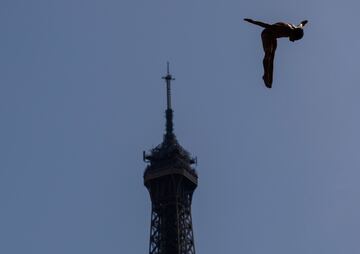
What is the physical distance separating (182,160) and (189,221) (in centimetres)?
1064

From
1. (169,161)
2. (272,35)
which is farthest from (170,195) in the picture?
(272,35)

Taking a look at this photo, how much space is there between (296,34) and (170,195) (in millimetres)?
149511

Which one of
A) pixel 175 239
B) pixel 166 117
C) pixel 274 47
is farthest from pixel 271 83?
pixel 166 117

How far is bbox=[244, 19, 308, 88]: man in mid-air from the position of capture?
13516 mm

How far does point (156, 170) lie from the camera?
16500 centimetres

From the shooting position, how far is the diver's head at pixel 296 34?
13.6m

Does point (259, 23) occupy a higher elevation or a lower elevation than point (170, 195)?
lower

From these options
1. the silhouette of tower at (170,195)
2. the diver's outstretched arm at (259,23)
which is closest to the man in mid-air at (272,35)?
the diver's outstretched arm at (259,23)

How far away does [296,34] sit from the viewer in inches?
538

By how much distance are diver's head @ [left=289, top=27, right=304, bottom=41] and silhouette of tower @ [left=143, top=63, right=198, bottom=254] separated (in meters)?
145

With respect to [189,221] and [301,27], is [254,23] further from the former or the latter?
[189,221]

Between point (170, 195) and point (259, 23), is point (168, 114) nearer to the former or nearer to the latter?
point (170, 195)

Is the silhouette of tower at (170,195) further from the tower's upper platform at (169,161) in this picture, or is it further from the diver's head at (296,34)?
the diver's head at (296,34)

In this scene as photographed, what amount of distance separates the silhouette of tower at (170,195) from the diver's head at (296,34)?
5695 inches
